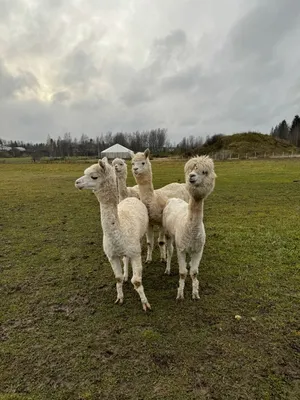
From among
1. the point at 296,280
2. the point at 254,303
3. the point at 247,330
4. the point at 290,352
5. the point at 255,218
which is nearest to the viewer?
the point at 290,352

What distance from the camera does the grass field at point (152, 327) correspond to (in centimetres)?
295

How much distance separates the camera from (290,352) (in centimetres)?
337

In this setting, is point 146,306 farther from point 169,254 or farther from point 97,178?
point 97,178

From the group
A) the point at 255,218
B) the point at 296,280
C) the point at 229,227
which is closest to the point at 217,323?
the point at 296,280

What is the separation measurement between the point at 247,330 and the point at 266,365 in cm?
61

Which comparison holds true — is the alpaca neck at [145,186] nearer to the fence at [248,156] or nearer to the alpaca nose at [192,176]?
the alpaca nose at [192,176]

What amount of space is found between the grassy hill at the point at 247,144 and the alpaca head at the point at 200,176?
178ft

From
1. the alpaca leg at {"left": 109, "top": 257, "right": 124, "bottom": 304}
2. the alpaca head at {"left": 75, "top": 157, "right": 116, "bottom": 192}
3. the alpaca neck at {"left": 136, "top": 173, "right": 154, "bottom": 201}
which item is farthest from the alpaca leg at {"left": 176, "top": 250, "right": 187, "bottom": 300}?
the alpaca neck at {"left": 136, "top": 173, "right": 154, "bottom": 201}

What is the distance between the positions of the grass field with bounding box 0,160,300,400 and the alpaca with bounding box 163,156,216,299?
645mm

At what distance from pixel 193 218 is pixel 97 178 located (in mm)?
1546

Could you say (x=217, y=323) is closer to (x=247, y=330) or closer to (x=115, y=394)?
(x=247, y=330)

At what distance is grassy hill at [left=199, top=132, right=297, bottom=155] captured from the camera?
5725cm

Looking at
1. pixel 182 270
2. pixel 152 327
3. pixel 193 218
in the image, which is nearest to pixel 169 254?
pixel 182 270

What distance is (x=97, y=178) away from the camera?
13.3ft
